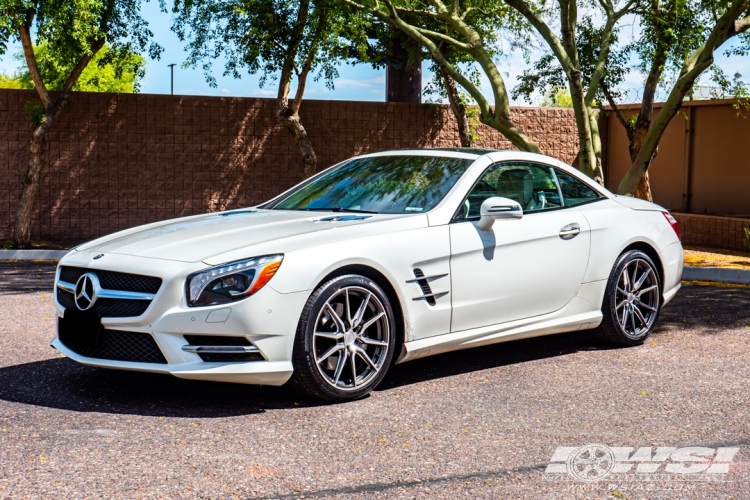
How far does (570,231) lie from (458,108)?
12.2 meters

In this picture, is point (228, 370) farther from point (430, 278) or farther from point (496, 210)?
point (496, 210)

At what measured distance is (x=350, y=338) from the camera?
5.86m

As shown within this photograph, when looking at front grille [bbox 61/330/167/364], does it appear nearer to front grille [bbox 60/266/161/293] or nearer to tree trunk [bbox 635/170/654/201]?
front grille [bbox 60/266/161/293]

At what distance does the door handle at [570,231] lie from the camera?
7164 mm

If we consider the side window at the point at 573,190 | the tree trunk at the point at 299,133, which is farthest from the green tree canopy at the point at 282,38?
the side window at the point at 573,190

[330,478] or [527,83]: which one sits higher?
[527,83]

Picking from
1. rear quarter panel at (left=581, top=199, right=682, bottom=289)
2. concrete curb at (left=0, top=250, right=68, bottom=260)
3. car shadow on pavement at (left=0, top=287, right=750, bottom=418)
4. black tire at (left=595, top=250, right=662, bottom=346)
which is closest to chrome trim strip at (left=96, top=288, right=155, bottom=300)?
car shadow on pavement at (left=0, top=287, right=750, bottom=418)

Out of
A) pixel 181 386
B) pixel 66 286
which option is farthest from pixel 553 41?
pixel 66 286

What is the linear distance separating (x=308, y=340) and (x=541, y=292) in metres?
2.04

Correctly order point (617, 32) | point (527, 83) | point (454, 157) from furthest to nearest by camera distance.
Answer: point (527, 83)
point (617, 32)
point (454, 157)

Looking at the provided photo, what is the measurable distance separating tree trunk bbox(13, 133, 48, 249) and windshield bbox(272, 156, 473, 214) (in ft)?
32.5

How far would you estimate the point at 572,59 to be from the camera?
48.5ft

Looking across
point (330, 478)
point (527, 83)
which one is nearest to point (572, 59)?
point (527, 83)

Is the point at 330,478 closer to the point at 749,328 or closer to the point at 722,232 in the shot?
the point at 749,328
